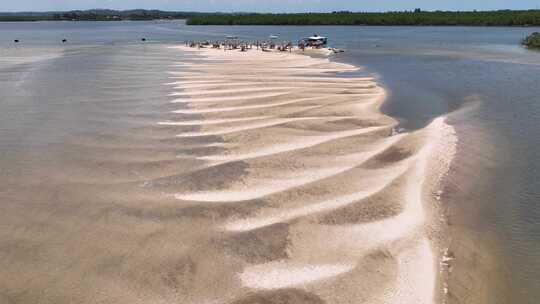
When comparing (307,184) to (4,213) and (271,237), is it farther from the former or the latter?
(4,213)

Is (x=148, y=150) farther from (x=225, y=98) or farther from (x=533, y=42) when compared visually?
(x=533, y=42)

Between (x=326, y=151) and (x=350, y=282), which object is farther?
(x=326, y=151)

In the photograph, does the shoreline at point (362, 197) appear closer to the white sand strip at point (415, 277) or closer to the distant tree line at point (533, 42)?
the white sand strip at point (415, 277)

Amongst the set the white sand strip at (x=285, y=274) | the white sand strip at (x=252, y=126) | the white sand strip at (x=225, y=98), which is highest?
the white sand strip at (x=225, y=98)

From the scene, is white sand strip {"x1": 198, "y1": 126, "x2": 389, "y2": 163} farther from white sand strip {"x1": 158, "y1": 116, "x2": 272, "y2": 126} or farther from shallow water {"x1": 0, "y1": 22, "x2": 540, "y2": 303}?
white sand strip {"x1": 158, "y1": 116, "x2": 272, "y2": 126}

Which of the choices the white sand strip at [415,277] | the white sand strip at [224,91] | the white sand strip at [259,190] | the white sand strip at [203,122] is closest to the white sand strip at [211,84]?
the white sand strip at [224,91]

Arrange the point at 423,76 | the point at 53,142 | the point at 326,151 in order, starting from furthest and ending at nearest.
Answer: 1. the point at 423,76
2. the point at 53,142
3. the point at 326,151

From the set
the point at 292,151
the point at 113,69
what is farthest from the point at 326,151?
the point at 113,69

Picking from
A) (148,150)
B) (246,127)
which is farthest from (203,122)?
(148,150)

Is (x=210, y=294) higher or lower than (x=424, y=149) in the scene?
lower

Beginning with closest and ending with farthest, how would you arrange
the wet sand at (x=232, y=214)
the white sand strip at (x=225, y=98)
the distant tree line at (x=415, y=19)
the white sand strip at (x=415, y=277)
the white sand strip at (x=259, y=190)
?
the white sand strip at (x=415, y=277)
the wet sand at (x=232, y=214)
the white sand strip at (x=259, y=190)
the white sand strip at (x=225, y=98)
the distant tree line at (x=415, y=19)

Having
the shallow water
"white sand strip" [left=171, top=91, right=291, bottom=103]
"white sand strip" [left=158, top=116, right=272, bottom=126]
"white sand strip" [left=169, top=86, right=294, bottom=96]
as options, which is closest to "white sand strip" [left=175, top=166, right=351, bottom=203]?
the shallow water
